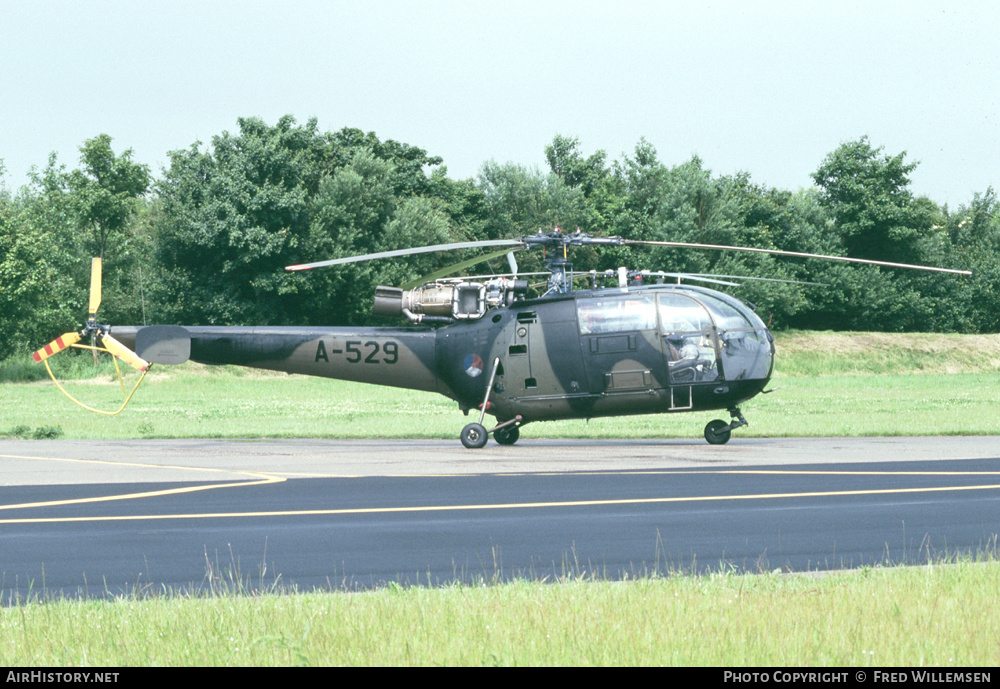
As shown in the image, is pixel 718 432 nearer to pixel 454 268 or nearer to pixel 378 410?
pixel 454 268

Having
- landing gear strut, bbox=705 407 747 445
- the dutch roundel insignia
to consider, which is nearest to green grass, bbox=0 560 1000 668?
the dutch roundel insignia

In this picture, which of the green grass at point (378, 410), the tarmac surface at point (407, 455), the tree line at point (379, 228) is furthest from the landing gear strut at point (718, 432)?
the tree line at point (379, 228)

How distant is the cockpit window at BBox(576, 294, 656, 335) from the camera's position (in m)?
20.9

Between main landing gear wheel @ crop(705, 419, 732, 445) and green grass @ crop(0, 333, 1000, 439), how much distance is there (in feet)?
8.64

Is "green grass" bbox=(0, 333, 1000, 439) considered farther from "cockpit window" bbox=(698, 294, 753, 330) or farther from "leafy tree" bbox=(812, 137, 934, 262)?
"leafy tree" bbox=(812, 137, 934, 262)

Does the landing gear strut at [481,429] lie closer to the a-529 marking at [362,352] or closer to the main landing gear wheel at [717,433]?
the a-529 marking at [362,352]

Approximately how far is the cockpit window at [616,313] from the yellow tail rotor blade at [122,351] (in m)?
8.99

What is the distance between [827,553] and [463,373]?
13.1 meters

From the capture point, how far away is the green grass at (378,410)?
26422 mm

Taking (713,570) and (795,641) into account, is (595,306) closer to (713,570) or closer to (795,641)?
(713,570)

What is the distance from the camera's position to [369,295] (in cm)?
6512

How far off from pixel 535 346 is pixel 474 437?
7.04 ft

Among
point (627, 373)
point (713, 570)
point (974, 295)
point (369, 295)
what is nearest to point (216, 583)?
point (713, 570)

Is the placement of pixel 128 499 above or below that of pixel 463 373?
→ below
